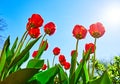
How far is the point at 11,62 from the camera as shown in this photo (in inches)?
111

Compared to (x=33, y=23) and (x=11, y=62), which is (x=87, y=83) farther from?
(x=33, y=23)

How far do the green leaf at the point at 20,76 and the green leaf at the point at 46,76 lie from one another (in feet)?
0.31

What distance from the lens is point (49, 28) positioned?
3670 millimetres

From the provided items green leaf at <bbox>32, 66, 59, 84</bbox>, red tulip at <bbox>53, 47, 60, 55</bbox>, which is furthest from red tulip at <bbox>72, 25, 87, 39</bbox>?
red tulip at <bbox>53, 47, 60, 55</bbox>

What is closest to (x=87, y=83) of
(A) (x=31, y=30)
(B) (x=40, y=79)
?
(B) (x=40, y=79)

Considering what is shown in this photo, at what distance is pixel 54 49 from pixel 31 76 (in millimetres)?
2848

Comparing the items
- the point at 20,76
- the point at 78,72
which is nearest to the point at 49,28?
the point at 78,72

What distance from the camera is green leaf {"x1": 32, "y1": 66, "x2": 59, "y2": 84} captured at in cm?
257

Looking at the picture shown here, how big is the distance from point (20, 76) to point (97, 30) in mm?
1027

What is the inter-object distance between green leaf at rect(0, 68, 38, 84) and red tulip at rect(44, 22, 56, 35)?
47.8 inches

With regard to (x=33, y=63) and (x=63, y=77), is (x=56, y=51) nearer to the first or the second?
(x=33, y=63)

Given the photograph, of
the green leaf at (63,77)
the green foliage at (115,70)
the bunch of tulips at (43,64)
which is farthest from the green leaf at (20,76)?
the green foliage at (115,70)

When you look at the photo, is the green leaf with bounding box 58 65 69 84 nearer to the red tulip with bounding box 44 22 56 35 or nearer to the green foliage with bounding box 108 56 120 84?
the red tulip with bounding box 44 22 56 35

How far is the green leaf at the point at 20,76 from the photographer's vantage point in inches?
97.0
